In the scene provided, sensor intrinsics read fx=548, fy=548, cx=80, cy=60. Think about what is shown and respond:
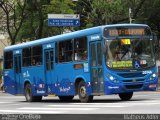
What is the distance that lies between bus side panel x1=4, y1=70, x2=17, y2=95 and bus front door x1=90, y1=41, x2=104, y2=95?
866cm

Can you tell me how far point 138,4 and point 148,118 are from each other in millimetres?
36032

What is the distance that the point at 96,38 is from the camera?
2202cm

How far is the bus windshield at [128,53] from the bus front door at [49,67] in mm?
4489

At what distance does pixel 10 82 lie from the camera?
30484mm

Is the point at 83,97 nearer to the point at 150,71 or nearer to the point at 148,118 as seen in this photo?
the point at 150,71

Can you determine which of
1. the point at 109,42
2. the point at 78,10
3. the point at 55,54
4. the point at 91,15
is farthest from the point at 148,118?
the point at 78,10

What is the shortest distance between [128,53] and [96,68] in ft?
4.72

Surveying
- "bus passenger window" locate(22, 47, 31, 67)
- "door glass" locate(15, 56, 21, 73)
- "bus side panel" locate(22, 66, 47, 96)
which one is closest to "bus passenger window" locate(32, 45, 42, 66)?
"bus side panel" locate(22, 66, 47, 96)

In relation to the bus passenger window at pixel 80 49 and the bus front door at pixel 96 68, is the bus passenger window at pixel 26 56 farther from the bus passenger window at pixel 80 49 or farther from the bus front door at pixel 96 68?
the bus front door at pixel 96 68

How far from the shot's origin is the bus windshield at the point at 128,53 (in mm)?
21609

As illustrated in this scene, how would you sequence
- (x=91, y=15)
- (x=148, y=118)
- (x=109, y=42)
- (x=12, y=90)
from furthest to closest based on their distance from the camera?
(x=91, y=15), (x=12, y=90), (x=109, y=42), (x=148, y=118)

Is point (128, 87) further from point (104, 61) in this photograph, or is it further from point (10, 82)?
point (10, 82)

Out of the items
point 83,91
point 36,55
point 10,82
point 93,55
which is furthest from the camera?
point 10,82

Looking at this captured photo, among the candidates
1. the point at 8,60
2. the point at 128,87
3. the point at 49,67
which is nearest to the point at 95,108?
the point at 128,87
